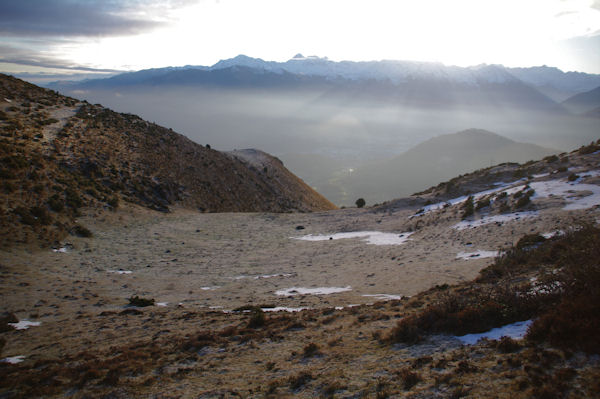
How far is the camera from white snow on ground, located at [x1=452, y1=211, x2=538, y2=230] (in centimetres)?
2136

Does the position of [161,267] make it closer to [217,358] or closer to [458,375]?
[217,358]

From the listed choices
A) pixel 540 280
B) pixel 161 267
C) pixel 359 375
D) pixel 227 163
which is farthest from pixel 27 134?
pixel 540 280

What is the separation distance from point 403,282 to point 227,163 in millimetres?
46719

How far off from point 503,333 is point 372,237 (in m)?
20.3

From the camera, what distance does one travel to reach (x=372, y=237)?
93.1 feet

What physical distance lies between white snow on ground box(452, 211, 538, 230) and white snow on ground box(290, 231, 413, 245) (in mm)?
4014

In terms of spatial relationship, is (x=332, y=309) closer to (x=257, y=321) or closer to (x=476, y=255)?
(x=257, y=321)

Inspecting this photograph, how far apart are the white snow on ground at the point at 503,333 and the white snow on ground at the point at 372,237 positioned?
17131 millimetres

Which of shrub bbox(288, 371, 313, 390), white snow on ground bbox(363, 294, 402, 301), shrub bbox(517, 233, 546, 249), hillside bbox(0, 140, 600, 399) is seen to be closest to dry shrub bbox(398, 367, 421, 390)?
hillside bbox(0, 140, 600, 399)

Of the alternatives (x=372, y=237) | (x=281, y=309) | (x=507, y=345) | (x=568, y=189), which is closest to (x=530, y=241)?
(x=568, y=189)

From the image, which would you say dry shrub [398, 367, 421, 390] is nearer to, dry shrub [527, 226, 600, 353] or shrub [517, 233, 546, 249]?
dry shrub [527, 226, 600, 353]

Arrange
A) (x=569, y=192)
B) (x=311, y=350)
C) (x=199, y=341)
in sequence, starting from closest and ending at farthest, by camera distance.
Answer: (x=311, y=350), (x=199, y=341), (x=569, y=192)

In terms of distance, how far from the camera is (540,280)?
9727mm

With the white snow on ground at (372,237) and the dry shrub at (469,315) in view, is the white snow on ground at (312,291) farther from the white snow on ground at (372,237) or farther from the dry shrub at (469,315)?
the white snow on ground at (372,237)
